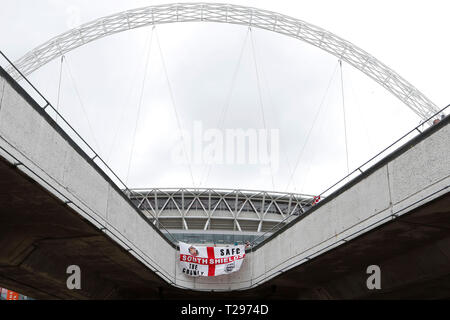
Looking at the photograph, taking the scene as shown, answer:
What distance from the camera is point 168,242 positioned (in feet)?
78.4

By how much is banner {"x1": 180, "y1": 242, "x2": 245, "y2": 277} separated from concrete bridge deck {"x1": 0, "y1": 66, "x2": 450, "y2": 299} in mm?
516

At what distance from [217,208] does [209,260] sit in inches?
2257

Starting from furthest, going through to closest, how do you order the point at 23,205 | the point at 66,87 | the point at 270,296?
the point at 66,87
the point at 270,296
the point at 23,205

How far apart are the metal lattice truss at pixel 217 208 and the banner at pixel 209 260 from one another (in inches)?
2153

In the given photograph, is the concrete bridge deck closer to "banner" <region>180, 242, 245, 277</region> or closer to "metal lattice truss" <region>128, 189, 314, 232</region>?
"banner" <region>180, 242, 245, 277</region>

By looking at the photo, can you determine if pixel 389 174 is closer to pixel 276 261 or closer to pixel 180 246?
pixel 276 261

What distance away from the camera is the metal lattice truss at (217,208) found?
81.2 m

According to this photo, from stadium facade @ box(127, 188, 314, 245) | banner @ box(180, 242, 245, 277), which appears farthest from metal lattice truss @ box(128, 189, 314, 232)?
banner @ box(180, 242, 245, 277)

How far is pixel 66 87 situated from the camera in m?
123

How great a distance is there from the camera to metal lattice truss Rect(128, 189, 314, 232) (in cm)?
8119

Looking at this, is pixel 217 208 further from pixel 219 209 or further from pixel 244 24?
pixel 244 24

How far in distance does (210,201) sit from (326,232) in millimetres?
64147
